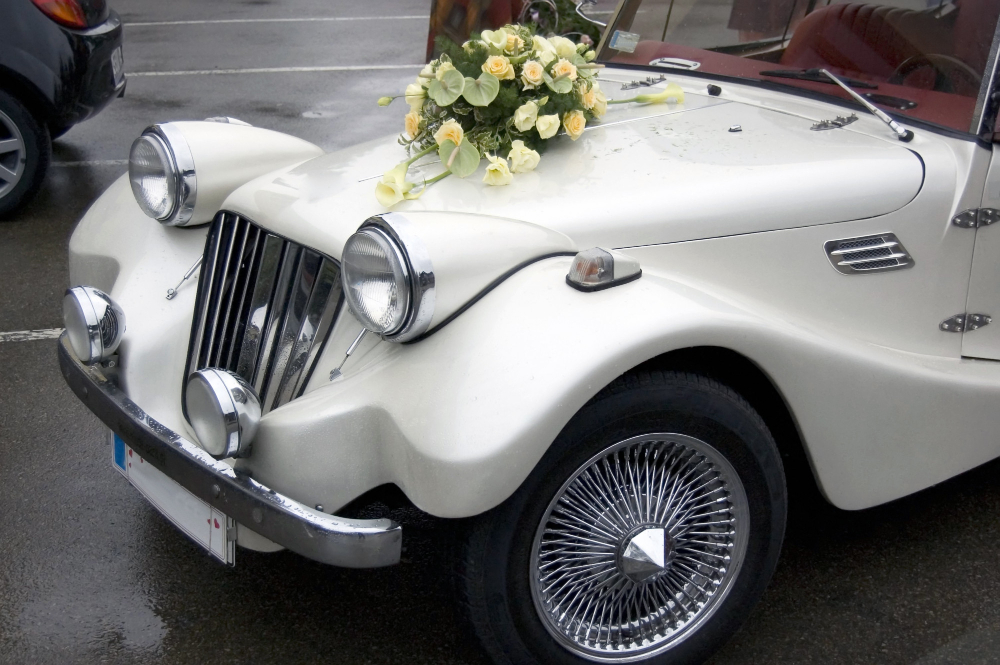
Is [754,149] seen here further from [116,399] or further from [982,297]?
[116,399]

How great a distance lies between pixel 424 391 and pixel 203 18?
11305 millimetres

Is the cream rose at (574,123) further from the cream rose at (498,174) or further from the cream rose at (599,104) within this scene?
the cream rose at (498,174)

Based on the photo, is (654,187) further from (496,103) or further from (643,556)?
(643,556)

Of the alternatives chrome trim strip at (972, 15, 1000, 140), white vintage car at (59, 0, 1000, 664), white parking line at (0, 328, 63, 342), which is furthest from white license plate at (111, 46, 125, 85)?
chrome trim strip at (972, 15, 1000, 140)

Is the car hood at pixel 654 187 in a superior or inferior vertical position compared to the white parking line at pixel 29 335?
superior

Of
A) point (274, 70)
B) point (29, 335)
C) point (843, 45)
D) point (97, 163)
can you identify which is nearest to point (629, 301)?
point (843, 45)

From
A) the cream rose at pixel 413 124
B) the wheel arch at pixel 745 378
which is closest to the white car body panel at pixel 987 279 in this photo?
the wheel arch at pixel 745 378

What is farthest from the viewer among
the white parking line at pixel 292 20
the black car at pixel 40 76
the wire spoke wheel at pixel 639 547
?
the white parking line at pixel 292 20

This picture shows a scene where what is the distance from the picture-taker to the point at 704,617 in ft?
7.28

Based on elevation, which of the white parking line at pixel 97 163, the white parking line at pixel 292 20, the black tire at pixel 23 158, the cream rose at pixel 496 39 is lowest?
the white parking line at pixel 292 20

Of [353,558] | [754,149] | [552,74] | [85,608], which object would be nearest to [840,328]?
[754,149]

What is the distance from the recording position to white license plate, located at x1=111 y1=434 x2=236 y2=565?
6.88ft

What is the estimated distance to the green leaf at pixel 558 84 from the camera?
2.47 meters

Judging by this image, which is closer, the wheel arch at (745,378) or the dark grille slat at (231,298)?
the wheel arch at (745,378)
